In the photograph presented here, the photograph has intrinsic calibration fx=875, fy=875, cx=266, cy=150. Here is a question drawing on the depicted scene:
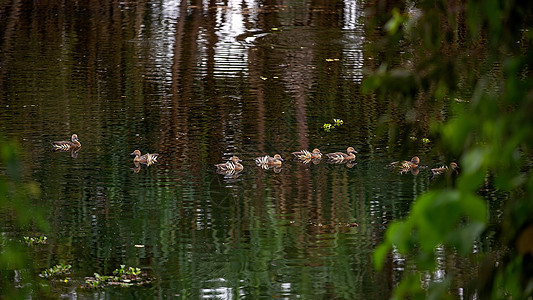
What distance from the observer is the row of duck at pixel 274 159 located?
8805mm

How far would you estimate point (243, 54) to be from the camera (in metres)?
16.2

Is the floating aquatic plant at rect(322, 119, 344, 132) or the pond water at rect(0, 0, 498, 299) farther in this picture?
the floating aquatic plant at rect(322, 119, 344, 132)

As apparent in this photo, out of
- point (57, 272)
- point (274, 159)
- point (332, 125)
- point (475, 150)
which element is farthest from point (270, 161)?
point (475, 150)

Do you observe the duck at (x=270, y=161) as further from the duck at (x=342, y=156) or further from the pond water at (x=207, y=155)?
the duck at (x=342, y=156)

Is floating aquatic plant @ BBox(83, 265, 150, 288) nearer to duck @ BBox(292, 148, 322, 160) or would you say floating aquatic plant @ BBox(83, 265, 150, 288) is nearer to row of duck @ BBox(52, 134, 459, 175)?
row of duck @ BBox(52, 134, 459, 175)

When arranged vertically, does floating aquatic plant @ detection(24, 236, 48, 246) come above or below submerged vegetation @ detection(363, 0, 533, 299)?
below

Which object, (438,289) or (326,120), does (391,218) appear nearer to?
(326,120)

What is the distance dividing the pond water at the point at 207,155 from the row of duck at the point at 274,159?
3.8 inches

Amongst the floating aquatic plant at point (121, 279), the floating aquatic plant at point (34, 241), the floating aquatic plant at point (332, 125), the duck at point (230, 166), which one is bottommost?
the floating aquatic plant at point (332, 125)

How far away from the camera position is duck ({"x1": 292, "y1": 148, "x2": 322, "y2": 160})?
9.29 meters

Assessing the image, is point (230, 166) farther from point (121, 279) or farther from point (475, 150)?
point (475, 150)

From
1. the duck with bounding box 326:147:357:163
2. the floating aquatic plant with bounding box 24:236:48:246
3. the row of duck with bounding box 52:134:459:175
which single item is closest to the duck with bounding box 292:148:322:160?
the row of duck with bounding box 52:134:459:175

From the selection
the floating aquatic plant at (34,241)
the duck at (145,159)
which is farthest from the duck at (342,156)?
the floating aquatic plant at (34,241)

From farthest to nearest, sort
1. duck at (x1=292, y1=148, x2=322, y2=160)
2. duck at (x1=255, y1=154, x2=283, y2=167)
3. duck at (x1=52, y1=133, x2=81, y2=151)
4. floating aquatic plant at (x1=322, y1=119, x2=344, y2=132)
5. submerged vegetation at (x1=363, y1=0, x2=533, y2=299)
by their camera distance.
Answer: floating aquatic plant at (x1=322, y1=119, x2=344, y2=132) < duck at (x1=52, y1=133, x2=81, y2=151) < duck at (x1=292, y1=148, x2=322, y2=160) < duck at (x1=255, y1=154, x2=283, y2=167) < submerged vegetation at (x1=363, y1=0, x2=533, y2=299)
